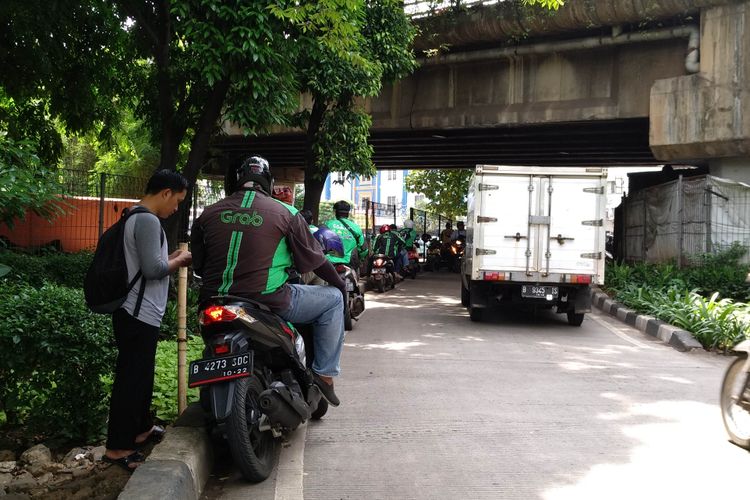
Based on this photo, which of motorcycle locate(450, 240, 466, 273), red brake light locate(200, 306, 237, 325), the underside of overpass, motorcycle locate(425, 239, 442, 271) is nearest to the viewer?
red brake light locate(200, 306, 237, 325)

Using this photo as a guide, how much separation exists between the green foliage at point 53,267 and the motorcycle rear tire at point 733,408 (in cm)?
821

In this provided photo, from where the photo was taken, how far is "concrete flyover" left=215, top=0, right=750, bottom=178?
43.2 ft

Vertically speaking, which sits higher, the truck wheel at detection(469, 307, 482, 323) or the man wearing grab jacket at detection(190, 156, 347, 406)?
the man wearing grab jacket at detection(190, 156, 347, 406)

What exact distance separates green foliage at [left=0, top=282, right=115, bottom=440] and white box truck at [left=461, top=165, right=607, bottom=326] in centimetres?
683

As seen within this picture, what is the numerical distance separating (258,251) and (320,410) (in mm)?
1671

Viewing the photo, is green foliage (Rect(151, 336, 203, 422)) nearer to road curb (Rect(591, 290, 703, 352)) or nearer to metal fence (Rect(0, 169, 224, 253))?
→ metal fence (Rect(0, 169, 224, 253))

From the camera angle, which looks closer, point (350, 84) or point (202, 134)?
point (202, 134)

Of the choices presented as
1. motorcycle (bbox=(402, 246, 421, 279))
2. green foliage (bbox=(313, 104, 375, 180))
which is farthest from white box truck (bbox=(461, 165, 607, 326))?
motorcycle (bbox=(402, 246, 421, 279))

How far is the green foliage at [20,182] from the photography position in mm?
5500

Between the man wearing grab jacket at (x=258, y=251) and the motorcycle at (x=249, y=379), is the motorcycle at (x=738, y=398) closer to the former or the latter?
the man wearing grab jacket at (x=258, y=251)

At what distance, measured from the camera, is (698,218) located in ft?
43.9

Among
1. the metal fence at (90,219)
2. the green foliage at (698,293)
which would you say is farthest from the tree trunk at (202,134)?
the green foliage at (698,293)

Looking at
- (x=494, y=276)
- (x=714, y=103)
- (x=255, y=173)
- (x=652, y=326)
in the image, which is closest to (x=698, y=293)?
(x=652, y=326)

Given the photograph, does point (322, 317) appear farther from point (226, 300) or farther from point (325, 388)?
point (226, 300)
